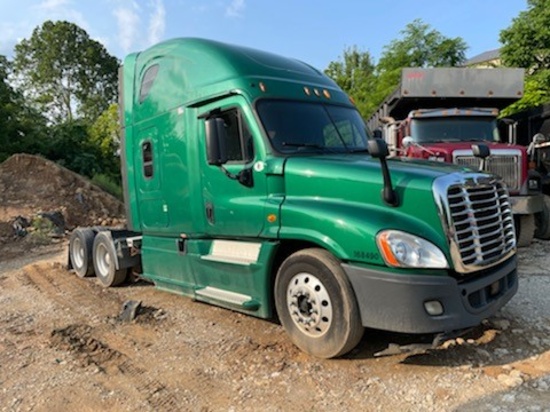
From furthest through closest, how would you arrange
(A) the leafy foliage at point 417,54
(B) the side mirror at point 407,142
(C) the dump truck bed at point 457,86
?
1. (A) the leafy foliage at point 417,54
2. (C) the dump truck bed at point 457,86
3. (B) the side mirror at point 407,142

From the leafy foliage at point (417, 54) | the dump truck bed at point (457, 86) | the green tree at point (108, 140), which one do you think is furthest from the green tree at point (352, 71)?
the dump truck bed at point (457, 86)

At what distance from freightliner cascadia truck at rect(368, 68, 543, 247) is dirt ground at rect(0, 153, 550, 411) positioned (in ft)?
8.92

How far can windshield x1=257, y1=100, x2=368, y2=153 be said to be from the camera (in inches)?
189

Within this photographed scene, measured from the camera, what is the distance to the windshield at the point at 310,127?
479 cm

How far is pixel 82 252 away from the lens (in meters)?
8.31

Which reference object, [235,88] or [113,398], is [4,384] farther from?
[235,88]

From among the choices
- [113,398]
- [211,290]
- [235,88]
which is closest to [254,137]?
[235,88]

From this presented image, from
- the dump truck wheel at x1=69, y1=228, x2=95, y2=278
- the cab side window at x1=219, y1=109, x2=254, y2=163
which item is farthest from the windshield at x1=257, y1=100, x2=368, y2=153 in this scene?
the dump truck wheel at x1=69, y1=228, x2=95, y2=278

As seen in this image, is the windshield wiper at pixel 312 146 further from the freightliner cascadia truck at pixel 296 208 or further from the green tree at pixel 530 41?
the green tree at pixel 530 41

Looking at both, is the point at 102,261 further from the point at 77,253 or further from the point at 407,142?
the point at 407,142

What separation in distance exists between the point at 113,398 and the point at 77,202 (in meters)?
14.7

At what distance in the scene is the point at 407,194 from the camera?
3900 millimetres

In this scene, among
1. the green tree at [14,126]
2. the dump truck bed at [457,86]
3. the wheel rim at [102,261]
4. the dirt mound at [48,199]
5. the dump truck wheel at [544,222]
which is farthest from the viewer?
the green tree at [14,126]

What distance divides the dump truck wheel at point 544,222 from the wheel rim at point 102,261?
854 centimetres
